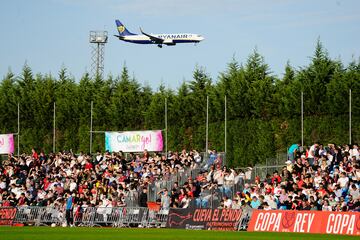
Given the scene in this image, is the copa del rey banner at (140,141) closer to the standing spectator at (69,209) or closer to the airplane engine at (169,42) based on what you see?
the standing spectator at (69,209)

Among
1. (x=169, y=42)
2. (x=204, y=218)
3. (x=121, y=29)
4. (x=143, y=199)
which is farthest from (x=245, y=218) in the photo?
(x=121, y=29)

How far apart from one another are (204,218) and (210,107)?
2598cm

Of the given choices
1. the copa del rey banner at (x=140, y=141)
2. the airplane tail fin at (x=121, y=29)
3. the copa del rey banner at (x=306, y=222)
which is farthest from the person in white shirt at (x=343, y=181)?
the airplane tail fin at (x=121, y=29)

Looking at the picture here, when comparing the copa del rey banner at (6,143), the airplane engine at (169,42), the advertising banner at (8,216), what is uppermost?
the airplane engine at (169,42)

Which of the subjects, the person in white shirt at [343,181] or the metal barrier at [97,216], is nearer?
the person in white shirt at [343,181]

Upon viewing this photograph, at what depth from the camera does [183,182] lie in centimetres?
6072

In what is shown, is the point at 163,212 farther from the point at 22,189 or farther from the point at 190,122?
the point at 190,122

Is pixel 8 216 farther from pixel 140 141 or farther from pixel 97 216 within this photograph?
pixel 140 141

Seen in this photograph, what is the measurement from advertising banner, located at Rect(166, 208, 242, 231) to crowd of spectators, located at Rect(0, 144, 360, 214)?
175 cm

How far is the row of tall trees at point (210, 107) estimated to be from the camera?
6762 cm

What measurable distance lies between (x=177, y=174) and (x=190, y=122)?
1579 centimetres

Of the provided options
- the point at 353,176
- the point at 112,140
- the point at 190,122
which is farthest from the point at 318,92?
the point at 353,176

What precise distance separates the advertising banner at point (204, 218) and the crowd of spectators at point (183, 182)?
1.75 metres

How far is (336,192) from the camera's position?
46844 millimetres
